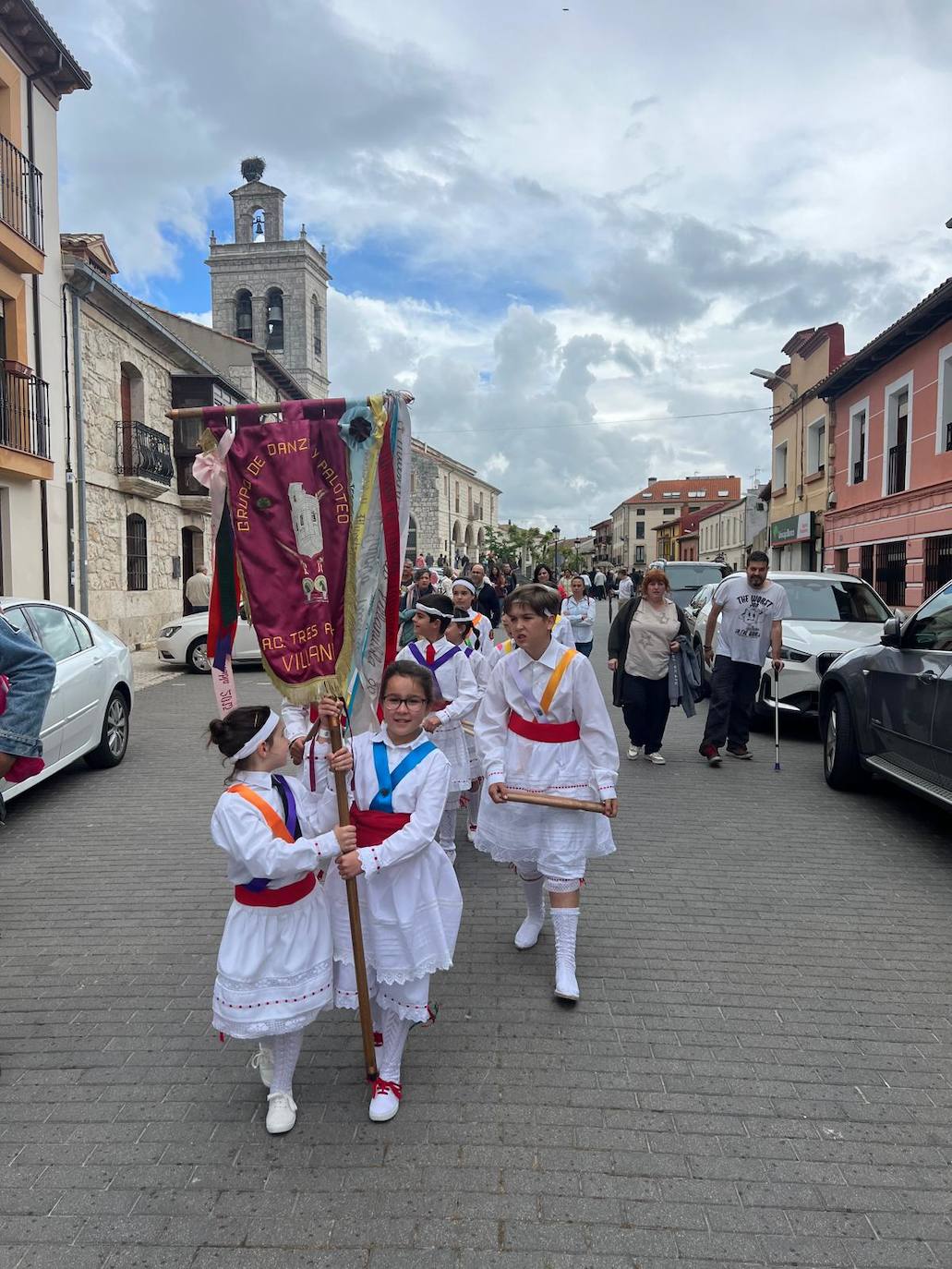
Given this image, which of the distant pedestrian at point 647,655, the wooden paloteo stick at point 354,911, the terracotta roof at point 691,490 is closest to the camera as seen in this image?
the wooden paloteo stick at point 354,911

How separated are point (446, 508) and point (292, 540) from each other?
85.5 metres

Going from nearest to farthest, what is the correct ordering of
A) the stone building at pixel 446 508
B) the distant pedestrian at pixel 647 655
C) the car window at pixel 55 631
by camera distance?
the car window at pixel 55 631
the distant pedestrian at pixel 647 655
the stone building at pixel 446 508

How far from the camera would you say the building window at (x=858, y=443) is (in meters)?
21.3

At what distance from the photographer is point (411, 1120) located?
2.85m

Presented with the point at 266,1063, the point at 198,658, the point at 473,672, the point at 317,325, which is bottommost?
the point at 266,1063

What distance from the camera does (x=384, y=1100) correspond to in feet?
9.37

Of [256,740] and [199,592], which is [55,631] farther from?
[199,592]

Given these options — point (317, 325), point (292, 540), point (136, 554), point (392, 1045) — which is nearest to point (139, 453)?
point (136, 554)

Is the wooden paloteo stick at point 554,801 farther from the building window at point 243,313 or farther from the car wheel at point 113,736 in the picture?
the building window at point 243,313

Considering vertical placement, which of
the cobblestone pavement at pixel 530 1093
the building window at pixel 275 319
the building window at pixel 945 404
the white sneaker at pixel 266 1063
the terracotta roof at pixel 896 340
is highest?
the building window at pixel 275 319

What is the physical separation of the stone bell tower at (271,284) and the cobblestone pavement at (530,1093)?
163 feet

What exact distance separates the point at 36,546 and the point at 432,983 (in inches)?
575

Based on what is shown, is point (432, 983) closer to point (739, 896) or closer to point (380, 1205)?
point (380, 1205)

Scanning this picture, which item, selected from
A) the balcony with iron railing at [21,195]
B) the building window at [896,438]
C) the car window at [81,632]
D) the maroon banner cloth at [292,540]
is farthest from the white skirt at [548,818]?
the building window at [896,438]
